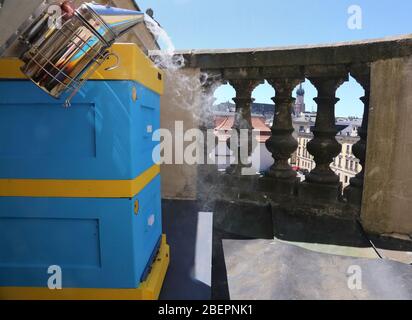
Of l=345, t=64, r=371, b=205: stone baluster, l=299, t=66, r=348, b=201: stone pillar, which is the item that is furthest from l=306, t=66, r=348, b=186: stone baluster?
l=345, t=64, r=371, b=205: stone baluster

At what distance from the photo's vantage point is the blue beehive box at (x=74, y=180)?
1190 millimetres

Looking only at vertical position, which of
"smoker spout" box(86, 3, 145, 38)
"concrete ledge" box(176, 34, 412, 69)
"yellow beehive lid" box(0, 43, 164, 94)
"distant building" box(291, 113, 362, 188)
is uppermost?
"concrete ledge" box(176, 34, 412, 69)

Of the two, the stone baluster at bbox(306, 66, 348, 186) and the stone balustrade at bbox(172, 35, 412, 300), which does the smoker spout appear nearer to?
the stone balustrade at bbox(172, 35, 412, 300)

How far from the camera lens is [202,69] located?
103 inches

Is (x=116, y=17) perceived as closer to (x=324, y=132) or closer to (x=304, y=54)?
(x=304, y=54)

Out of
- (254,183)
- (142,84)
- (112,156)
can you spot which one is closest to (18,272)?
(112,156)

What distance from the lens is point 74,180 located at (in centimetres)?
121

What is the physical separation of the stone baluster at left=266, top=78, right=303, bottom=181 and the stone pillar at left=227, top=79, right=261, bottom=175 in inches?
6.9

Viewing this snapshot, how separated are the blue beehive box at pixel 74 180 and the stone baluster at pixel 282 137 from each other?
1.51 m

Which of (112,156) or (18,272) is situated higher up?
(112,156)

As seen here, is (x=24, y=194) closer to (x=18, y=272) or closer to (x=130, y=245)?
(x=18, y=272)

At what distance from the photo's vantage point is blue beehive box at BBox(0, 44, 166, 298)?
1190mm
